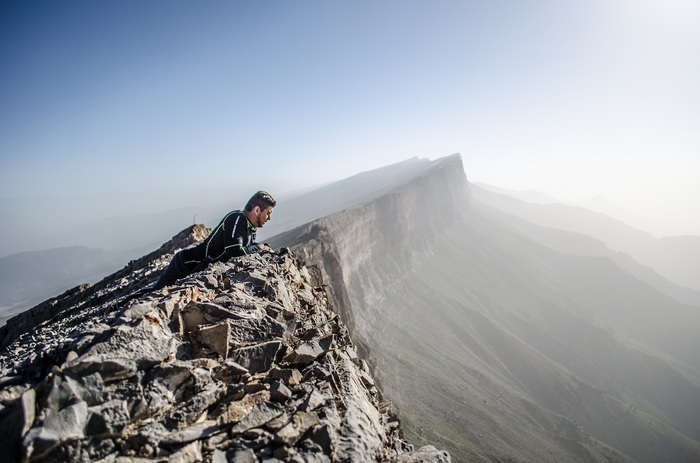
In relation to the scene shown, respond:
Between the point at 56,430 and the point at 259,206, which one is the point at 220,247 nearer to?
the point at 259,206

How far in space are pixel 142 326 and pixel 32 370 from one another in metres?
1.53

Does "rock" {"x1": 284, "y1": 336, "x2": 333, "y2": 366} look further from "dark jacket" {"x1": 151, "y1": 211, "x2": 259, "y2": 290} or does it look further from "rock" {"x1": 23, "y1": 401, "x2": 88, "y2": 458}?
"dark jacket" {"x1": 151, "y1": 211, "x2": 259, "y2": 290}

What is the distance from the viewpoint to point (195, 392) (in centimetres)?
511

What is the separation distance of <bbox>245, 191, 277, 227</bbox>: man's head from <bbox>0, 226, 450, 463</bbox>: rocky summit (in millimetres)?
2302

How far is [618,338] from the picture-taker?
10250 cm

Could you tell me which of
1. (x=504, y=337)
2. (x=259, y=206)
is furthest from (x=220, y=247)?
(x=504, y=337)

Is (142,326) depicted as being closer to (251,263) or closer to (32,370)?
(32,370)

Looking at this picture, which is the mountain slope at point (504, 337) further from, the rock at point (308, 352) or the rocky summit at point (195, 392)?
Result: the rocky summit at point (195, 392)

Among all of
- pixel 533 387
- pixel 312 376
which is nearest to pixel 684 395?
pixel 533 387

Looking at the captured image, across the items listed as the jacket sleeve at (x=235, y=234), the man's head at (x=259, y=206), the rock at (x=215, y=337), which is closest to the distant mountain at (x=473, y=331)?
the rock at (x=215, y=337)

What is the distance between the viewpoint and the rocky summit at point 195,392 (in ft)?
13.1

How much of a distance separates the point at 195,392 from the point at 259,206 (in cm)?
542

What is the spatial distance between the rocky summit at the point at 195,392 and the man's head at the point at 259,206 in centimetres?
230

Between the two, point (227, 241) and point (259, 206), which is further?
point (227, 241)
